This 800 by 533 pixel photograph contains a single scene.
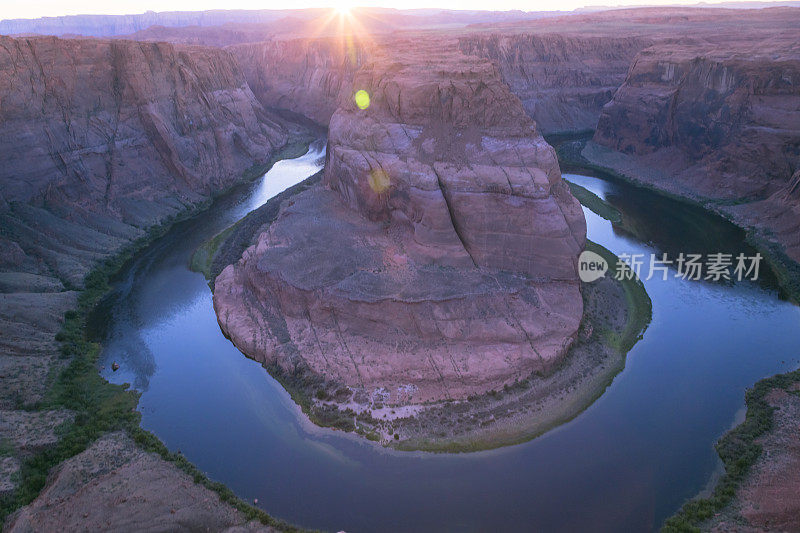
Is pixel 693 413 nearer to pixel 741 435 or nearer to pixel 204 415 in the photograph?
pixel 741 435

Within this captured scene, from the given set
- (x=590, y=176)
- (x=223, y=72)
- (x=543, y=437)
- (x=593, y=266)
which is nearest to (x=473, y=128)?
(x=593, y=266)

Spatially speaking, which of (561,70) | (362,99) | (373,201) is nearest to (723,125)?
(561,70)

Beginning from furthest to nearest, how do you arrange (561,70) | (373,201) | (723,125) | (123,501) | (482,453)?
(561,70), (723,125), (373,201), (482,453), (123,501)

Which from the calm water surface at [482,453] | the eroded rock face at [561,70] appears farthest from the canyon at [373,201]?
the eroded rock face at [561,70]

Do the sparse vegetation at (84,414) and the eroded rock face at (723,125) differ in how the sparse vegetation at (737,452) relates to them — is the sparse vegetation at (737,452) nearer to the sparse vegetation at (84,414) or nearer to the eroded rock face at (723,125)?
the sparse vegetation at (84,414)

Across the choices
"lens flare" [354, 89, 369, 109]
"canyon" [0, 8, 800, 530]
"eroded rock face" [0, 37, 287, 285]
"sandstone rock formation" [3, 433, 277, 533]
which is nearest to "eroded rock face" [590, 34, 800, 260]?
"canyon" [0, 8, 800, 530]

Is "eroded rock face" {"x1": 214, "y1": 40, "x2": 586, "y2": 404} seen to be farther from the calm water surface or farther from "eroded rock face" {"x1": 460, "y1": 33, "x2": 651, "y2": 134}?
"eroded rock face" {"x1": 460, "y1": 33, "x2": 651, "y2": 134}

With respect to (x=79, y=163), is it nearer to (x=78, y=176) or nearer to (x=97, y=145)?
(x=78, y=176)
